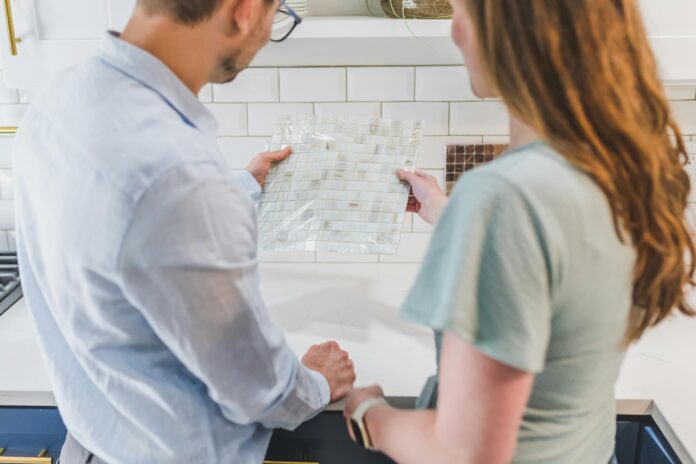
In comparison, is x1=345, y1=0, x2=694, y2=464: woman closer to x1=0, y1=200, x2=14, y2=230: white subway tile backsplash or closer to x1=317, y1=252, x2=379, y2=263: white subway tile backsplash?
x1=317, y1=252, x2=379, y2=263: white subway tile backsplash

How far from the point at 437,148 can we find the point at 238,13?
2.85 feet

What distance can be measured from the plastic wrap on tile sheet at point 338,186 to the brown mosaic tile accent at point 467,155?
0.28m

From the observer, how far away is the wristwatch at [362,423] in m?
0.90

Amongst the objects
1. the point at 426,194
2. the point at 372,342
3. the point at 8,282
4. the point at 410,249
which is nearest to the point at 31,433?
the point at 8,282

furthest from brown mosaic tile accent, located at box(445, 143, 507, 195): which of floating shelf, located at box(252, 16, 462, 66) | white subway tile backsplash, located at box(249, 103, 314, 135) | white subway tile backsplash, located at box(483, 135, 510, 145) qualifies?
white subway tile backsplash, located at box(249, 103, 314, 135)

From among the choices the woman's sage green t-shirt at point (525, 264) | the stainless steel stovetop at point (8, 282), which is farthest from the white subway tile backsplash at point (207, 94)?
the woman's sage green t-shirt at point (525, 264)

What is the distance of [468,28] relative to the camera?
0.77m

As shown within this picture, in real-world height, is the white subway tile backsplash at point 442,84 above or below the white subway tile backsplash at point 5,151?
above

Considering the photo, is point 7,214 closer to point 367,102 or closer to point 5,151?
point 5,151

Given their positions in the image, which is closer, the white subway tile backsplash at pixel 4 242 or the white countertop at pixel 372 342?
the white countertop at pixel 372 342

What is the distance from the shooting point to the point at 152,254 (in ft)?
2.57

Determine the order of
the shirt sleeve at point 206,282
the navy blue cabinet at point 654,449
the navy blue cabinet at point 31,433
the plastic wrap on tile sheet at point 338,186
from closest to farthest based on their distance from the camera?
1. the shirt sleeve at point 206,282
2. the navy blue cabinet at point 654,449
3. the navy blue cabinet at point 31,433
4. the plastic wrap on tile sheet at point 338,186

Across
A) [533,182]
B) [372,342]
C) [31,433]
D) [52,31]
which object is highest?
[52,31]

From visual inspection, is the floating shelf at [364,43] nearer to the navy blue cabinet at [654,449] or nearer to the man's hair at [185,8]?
the man's hair at [185,8]
